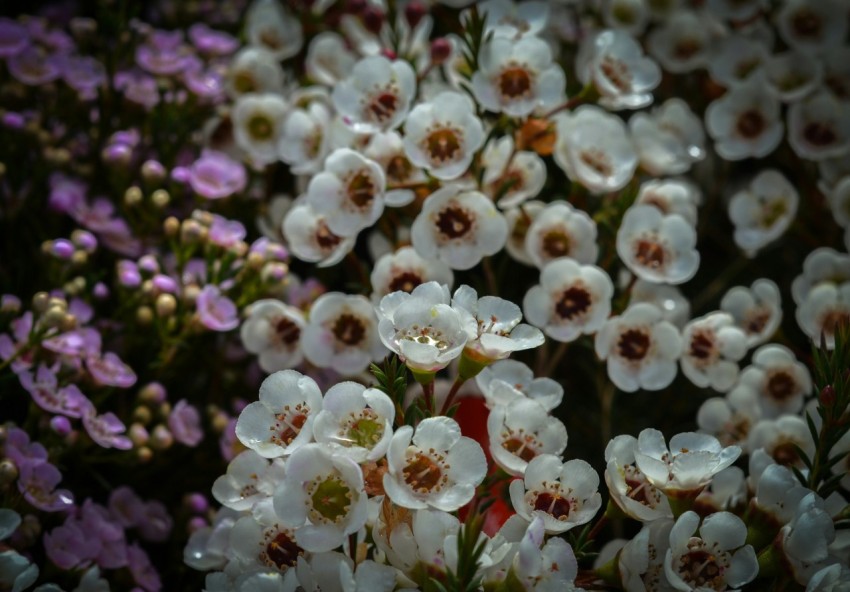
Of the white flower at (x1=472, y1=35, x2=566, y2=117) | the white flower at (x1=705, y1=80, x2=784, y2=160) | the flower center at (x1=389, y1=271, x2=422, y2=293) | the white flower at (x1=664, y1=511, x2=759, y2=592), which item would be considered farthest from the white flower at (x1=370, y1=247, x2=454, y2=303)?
the white flower at (x1=705, y1=80, x2=784, y2=160)

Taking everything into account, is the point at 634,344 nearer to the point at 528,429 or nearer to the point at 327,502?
the point at 528,429

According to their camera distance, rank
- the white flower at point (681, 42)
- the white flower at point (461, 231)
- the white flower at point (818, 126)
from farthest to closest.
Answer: the white flower at point (681, 42), the white flower at point (818, 126), the white flower at point (461, 231)

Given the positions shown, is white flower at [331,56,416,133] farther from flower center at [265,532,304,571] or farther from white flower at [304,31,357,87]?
flower center at [265,532,304,571]

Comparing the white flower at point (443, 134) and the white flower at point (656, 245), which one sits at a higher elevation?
the white flower at point (443, 134)

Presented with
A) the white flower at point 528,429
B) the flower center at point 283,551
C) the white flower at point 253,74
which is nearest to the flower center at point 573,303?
the white flower at point 528,429

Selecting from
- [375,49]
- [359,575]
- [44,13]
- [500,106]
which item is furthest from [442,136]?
[44,13]

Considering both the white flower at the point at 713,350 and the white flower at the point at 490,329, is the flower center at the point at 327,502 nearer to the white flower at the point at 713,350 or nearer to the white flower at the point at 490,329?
the white flower at the point at 490,329

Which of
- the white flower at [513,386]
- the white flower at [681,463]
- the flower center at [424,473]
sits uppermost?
the white flower at [681,463]
